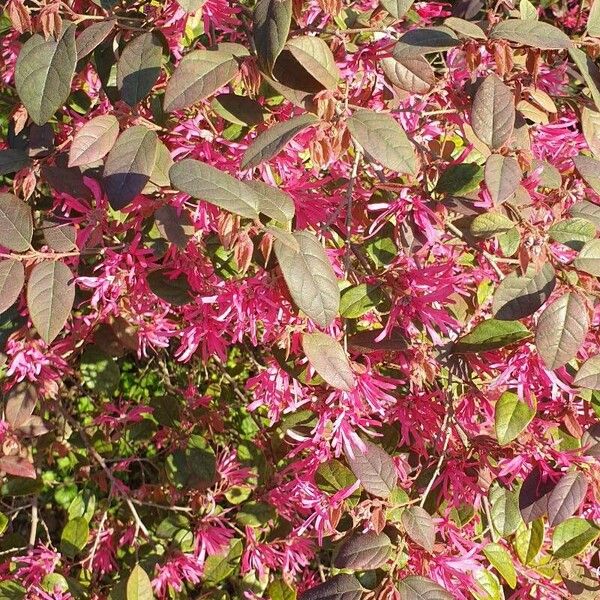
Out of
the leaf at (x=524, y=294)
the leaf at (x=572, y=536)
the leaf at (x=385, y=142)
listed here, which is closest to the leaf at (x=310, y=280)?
the leaf at (x=385, y=142)

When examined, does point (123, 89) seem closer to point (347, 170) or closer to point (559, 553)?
point (347, 170)

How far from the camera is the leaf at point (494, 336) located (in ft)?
3.53

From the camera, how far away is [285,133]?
2.93ft

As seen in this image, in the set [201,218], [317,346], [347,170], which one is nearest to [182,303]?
[201,218]

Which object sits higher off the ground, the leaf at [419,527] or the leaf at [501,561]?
the leaf at [419,527]

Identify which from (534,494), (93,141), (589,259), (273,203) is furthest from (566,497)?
(93,141)

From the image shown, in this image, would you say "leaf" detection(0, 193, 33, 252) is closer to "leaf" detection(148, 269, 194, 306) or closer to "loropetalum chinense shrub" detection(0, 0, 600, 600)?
"loropetalum chinense shrub" detection(0, 0, 600, 600)

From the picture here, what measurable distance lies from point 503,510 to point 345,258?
454 mm

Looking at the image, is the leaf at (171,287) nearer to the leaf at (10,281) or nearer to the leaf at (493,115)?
the leaf at (10,281)

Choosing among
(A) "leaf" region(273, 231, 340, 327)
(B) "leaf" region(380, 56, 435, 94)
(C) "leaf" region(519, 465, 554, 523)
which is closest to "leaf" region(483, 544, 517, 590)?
(C) "leaf" region(519, 465, 554, 523)

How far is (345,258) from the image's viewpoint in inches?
44.5

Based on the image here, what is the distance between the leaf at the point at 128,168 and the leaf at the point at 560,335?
509 millimetres

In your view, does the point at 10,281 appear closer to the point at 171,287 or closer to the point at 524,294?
the point at 171,287

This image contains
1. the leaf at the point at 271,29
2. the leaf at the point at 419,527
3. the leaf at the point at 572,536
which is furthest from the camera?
the leaf at the point at 572,536
